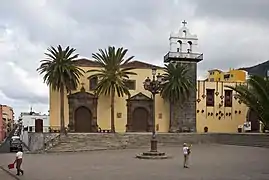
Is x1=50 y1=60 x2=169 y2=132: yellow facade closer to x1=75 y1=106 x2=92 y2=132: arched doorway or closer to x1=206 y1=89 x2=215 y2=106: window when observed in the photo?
x1=75 y1=106 x2=92 y2=132: arched doorway

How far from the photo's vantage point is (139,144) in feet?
133

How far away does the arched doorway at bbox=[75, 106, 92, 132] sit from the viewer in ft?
168

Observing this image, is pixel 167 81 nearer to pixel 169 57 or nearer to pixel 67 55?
pixel 169 57

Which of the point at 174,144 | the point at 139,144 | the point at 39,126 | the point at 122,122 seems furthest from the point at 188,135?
the point at 39,126

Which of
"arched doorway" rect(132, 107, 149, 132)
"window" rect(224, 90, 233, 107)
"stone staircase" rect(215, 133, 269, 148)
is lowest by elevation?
"stone staircase" rect(215, 133, 269, 148)

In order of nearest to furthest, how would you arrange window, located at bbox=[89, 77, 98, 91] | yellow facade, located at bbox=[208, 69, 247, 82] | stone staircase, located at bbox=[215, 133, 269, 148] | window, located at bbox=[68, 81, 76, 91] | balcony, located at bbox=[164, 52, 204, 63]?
stone staircase, located at bbox=[215, 133, 269, 148] < window, located at bbox=[68, 81, 76, 91] < window, located at bbox=[89, 77, 98, 91] < balcony, located at bbox=[164, 52, 204, 63] < yellow facade, located at bbox=[208, 69, 247, 82]

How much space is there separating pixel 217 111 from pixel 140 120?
9362mm

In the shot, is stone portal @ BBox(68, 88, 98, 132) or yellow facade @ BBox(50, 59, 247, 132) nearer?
stone portal @ BBox(68, 88, 98, 132)

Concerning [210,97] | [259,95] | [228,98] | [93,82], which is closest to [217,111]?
[210,97]

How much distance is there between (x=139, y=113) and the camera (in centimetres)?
5281

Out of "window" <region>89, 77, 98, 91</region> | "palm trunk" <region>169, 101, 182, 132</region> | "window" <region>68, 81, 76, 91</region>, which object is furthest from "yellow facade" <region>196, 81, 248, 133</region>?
"window" <region>68, 81, 76, 91</region>

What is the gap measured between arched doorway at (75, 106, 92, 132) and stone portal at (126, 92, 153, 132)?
4.36 metres

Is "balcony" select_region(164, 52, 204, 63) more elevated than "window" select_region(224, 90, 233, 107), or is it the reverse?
"balcony" select_region(164, 52, 204, 63)

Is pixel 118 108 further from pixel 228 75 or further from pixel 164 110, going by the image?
pixel 228 75
